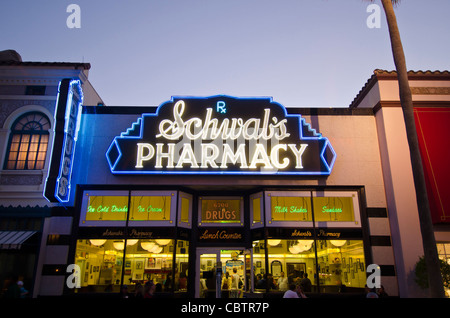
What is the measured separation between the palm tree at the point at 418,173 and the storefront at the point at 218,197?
18.0 feet

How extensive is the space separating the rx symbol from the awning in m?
9.86

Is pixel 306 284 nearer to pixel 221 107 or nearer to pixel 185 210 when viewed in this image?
→ pixel 185 210

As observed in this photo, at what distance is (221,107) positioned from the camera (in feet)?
56.6

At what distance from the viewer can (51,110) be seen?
55.7 feet

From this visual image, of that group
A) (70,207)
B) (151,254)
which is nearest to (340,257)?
(151,254)

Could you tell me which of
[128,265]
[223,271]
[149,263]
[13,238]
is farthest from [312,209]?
[13,238]

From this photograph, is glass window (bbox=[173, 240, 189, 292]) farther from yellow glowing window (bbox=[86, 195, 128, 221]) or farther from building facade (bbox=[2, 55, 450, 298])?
yellow glowing window (bbox=[86, 195, 128, 221])

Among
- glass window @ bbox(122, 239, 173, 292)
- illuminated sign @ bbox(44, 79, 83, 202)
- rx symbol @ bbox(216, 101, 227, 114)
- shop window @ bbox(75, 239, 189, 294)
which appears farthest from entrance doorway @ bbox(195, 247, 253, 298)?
illuminated sign @ bbox(44, 79, 83, 202)

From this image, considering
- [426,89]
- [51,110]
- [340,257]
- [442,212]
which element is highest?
[426,89]

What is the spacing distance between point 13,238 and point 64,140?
458 cm

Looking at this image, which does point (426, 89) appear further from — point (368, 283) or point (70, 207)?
point (70, 207)

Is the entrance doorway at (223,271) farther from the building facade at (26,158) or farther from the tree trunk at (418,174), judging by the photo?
the tree trunk at (418,174)

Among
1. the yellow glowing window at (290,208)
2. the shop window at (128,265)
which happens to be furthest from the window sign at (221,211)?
the shop window at (128,265)
